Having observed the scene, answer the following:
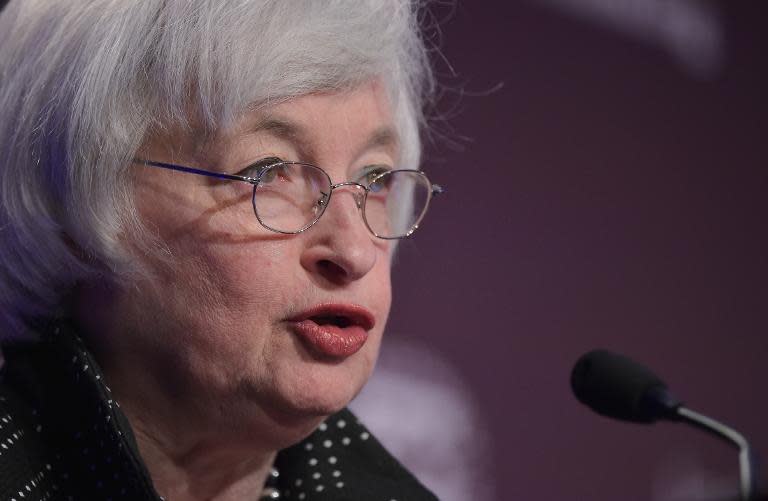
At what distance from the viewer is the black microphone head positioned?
1.08 m

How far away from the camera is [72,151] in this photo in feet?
4.05

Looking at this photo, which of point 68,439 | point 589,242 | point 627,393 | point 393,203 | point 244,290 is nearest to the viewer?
point 627,393

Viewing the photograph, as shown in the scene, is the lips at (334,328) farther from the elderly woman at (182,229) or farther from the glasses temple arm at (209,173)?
the glasses temple arm at (209,173)

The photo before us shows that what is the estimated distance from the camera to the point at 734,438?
38.9 inches

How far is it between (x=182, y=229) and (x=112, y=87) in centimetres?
20

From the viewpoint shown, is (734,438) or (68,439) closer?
(734,438)

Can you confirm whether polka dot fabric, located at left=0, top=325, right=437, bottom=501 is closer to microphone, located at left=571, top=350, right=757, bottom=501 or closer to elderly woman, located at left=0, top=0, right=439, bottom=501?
→ elderly woman, located at left=0, top=0, right=439, bottom=501

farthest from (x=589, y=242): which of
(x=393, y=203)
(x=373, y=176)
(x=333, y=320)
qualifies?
(x=333, y=320)

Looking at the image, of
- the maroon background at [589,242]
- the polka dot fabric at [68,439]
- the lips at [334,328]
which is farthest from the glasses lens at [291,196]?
the maroon background at [589,242]

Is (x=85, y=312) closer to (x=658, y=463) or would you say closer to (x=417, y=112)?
(x=417, y=112)

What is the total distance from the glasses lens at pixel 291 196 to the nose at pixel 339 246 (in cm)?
2

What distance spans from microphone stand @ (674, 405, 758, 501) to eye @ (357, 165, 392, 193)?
1.71 ft

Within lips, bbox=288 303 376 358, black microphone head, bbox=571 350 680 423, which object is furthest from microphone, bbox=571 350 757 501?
lips, bbox=288 303 376 358

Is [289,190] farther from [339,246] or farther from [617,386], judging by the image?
[617,386]
